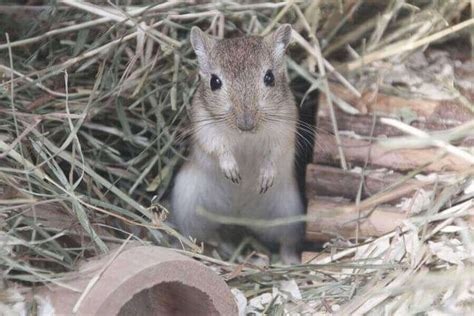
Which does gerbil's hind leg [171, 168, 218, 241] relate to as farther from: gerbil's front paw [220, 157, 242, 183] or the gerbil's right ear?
the gerbil's right ear

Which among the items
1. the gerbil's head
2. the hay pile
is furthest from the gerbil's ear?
the hay pile

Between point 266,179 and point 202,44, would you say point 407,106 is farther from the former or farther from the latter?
point 202,44

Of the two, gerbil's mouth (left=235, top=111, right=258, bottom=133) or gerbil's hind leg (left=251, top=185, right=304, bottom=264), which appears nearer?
gerbil's mouth (left=235, top=111, right=258, bottom=133)

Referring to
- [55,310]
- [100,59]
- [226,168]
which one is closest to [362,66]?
[226,168]

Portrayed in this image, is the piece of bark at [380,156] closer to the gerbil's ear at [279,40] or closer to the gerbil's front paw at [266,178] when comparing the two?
the gerbil's front paw at [266,178]

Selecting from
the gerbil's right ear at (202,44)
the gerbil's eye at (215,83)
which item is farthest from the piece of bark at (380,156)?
the gerbil's right ear at (202,44)

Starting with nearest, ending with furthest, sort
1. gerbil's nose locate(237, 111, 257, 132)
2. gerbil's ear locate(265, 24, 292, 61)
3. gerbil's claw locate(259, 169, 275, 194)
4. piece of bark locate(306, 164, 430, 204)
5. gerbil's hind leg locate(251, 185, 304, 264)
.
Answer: gerbil's nose locate(237, 111, 257, 132) → piece of bark locate(306, 164, 430, 204) → gerbil's ear locate(265, 24, 292, 61) → gerbil's claw locate(259, 169, 275, 194) → gerbil's hind leg locate(251, 185, 304, 264)

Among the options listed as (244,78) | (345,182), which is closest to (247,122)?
(244,78)
